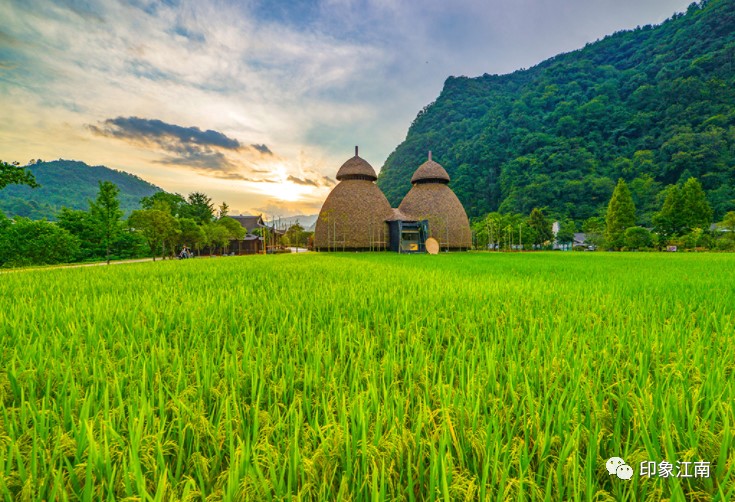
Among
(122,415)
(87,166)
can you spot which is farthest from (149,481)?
(87,166)

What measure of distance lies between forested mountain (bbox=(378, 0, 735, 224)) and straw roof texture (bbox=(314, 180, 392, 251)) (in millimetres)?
29211

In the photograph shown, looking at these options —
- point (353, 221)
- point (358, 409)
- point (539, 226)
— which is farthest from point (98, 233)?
point (539, 226)

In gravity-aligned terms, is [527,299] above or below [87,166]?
below

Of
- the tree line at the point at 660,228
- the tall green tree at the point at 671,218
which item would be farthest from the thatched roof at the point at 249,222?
the tall green tree at the point at 671,218

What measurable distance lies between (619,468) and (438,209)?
114ft

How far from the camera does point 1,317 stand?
8.64ft

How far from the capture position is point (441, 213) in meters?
34.2

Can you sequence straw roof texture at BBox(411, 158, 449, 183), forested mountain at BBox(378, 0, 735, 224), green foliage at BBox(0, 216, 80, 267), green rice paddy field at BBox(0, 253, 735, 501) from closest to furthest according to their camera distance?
green rice paddy field at BBox(0, 253, 735, 501)
green foliage at BBox(0, 216, 80, 267)
straw roof texture at BBox(411, 158, 449, 183)
forested mountain at BBox(378, 0, 735, 224)

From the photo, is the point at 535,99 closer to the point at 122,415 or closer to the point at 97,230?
the point at 97,230

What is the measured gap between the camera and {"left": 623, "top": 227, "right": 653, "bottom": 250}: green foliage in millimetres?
30938

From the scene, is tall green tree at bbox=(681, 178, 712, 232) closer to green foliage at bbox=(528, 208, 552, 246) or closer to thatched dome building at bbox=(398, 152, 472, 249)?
green foliage at bbox=(528, 208, 552, 246)

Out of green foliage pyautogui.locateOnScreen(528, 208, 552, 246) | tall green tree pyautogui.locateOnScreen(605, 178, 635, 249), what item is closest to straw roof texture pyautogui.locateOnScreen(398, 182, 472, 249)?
green foliage pyautogui.locateOnScreen(528, 208, 552, 246)

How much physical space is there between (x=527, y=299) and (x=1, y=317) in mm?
5182

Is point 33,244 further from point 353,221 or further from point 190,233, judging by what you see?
point 353,221
